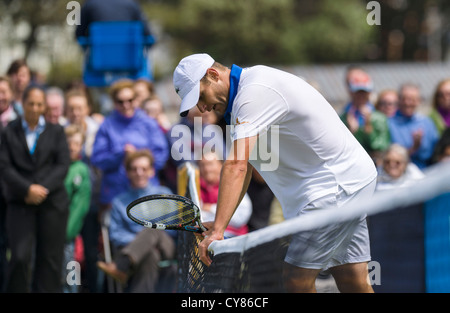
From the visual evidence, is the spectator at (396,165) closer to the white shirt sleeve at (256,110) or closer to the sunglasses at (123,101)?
the sunglasses at (123,101)

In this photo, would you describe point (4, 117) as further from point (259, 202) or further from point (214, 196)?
point (259, 202)

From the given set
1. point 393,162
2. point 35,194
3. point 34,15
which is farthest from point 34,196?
point 34,15

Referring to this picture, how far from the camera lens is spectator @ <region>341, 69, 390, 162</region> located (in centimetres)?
713

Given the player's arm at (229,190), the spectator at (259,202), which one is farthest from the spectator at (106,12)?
the player's arm at (229,190)

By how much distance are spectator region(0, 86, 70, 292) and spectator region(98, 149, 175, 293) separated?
0.47 m

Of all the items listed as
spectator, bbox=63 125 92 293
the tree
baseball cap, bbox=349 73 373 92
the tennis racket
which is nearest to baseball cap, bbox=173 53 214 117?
the tennis racket

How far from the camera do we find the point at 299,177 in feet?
12.6

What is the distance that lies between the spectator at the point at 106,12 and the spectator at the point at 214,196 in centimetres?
235

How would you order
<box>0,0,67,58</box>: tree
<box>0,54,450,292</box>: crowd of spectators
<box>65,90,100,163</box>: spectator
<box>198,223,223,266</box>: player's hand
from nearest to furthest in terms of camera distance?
<box>198,223,223,266</box>: player's hand, <box>0,54,450,292</box>: crowd of spectators, <box>65,90,100,163</box>: spectator, <box>0,0,67,58</box>: tree

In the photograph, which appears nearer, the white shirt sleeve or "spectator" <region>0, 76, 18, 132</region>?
the white shirt sleeve

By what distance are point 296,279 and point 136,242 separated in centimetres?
348

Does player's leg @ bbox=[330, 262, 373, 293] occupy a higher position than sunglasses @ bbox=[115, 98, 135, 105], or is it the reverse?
sunglasses @ bbox=[115, 98, 135, 105]

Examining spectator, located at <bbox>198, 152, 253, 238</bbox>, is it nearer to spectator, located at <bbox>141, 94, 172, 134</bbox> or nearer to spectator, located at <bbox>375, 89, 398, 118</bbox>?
spectator, located at <bbox>141, 94, 172, 134</bbox>

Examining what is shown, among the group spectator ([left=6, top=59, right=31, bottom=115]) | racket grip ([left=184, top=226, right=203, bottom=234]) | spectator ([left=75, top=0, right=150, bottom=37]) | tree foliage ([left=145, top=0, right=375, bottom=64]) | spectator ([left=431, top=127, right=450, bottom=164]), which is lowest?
racket grip ([left=184, top=226, right=203, bottom=234])
